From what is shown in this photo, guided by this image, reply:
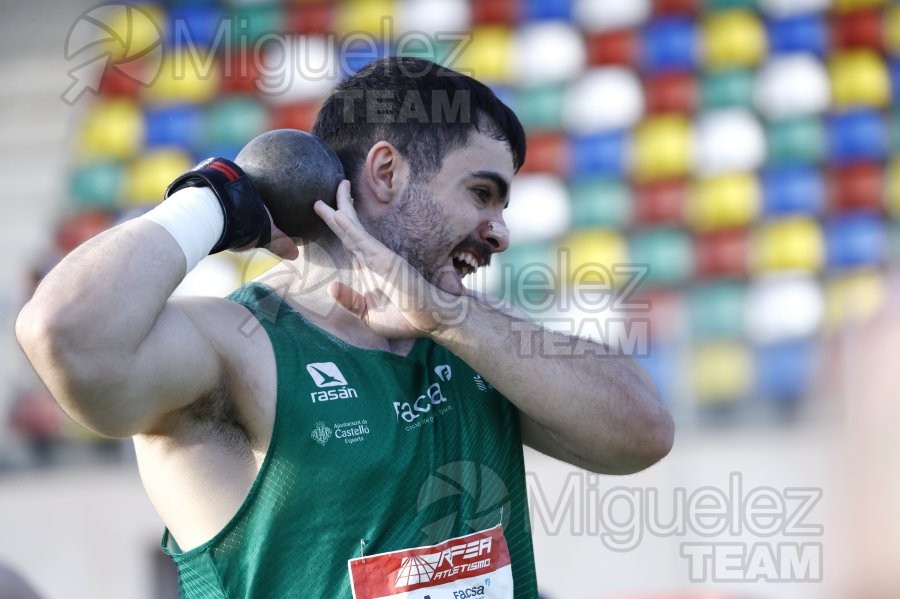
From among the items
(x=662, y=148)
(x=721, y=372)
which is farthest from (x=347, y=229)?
(x=662, y=148)

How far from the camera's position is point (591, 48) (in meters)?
7.56

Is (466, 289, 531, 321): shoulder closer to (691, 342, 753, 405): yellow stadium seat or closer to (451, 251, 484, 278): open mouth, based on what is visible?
(451, 251, 484, 278): open mouth

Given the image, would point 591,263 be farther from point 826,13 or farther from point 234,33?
point 234,33

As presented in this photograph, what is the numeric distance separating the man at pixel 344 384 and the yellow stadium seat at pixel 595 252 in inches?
156

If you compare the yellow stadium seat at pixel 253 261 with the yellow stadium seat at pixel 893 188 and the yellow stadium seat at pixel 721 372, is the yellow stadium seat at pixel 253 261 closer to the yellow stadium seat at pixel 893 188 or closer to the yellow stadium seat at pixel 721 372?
→ the yellow stadium seat at pixel 721 372

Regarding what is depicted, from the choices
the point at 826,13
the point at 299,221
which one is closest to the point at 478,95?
the point at 299,221

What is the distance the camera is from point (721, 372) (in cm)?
574

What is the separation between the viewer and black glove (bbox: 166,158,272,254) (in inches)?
82.3

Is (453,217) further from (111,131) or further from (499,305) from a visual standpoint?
(111,131)

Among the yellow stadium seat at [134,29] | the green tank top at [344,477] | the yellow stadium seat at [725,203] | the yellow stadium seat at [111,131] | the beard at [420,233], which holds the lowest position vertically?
the green tank top at [344,477]

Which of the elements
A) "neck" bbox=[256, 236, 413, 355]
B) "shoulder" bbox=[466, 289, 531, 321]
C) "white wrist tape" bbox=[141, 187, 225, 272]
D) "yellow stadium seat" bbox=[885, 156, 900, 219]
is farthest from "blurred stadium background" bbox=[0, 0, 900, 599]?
"white wrist tape" bbox=[141, 187, 225, 272]

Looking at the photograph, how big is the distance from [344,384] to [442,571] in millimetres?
422

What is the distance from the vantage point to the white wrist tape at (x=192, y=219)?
1.95 metres

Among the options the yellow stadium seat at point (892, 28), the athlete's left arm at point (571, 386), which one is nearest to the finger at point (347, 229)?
the athlete's left arm at point (571, 386)
